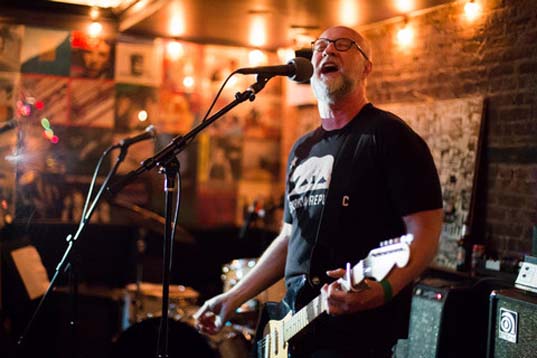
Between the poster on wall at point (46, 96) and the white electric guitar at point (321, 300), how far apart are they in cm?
354

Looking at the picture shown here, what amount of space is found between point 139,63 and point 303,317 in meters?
4.27

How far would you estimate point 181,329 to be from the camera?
366 centimetres

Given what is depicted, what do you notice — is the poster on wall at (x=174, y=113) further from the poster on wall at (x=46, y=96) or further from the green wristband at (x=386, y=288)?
the green wristband at (x=386, y=288)

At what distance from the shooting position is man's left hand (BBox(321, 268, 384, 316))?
1.90 m

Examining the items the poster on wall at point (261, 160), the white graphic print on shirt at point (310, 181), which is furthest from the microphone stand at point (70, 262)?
the poster on wall at point (261, 160)

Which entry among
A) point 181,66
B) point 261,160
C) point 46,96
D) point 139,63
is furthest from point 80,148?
point 261,160

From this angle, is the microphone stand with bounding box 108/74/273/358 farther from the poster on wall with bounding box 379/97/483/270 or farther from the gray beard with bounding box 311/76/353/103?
the poster on wall with bounding box 379/97/483/270

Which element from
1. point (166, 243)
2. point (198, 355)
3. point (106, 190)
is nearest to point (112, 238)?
point (198, 355)

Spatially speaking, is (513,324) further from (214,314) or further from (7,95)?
(7,95)

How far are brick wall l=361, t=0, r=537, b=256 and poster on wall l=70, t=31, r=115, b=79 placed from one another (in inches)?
103

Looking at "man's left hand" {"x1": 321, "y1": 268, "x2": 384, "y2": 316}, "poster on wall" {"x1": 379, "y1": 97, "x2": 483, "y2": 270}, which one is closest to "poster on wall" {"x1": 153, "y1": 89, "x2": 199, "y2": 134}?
"poster on wall" {"x1": 379, "y1": 97, "x2": 483, "y2": 270}

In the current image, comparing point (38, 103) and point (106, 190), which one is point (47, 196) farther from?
point (106, 190)

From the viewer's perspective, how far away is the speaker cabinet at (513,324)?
2998 mm

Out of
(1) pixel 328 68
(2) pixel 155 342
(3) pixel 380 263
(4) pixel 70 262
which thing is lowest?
(2) pixel 155 342
